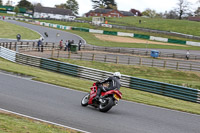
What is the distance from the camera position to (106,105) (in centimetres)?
1211

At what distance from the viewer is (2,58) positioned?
2962 cm

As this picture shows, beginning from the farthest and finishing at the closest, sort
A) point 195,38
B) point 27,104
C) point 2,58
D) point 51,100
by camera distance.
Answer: point 195,38, point 2,58, point 51,100, point 27,104

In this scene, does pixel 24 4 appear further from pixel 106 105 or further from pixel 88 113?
pixel 88 113

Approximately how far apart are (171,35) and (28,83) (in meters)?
72.6

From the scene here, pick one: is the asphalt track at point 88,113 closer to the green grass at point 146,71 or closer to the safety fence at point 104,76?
the safety fence at point 104,76

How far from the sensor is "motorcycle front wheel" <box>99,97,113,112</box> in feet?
39.3

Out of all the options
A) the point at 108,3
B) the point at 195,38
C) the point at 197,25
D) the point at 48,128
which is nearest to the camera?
the point at 48,128

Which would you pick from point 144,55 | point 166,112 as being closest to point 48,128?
point 166,112

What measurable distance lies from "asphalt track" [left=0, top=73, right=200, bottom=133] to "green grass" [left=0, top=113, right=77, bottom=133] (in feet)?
2.50

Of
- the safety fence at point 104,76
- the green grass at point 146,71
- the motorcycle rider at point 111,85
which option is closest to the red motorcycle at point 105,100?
the motorcycle rider at point 111,85

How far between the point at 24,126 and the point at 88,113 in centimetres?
362

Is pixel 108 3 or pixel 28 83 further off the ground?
pixel 108 3

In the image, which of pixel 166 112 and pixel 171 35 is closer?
pixel 166 112

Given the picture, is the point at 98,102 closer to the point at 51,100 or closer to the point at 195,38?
the point at 51,100
